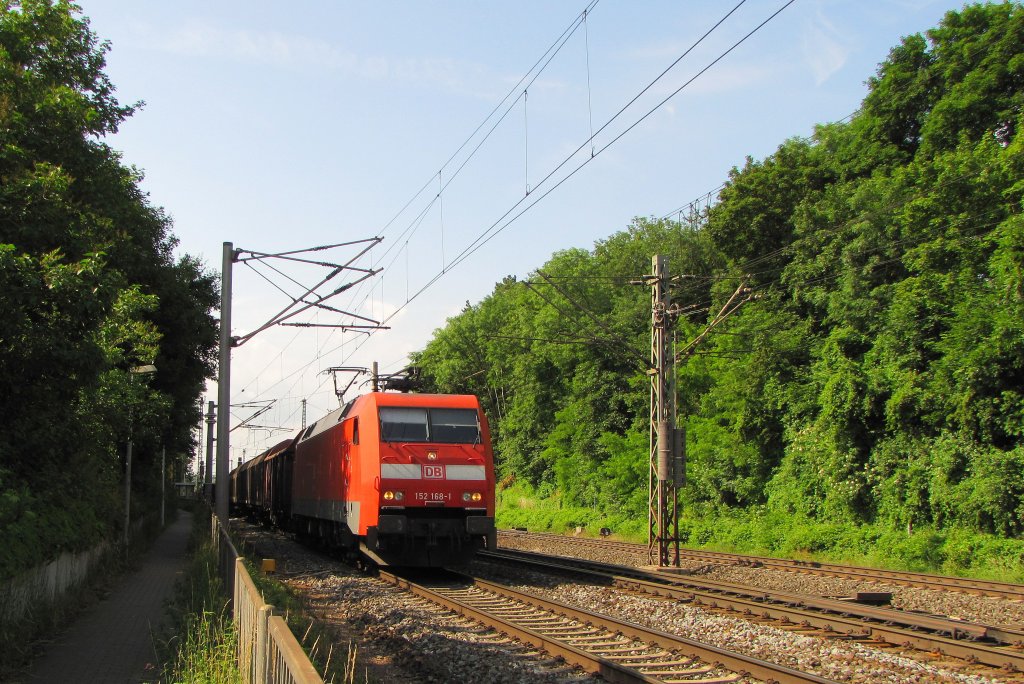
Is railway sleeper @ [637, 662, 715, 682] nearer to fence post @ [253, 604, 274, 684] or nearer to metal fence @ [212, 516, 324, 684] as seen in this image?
metal fence @ [212, 516, 324, 684]

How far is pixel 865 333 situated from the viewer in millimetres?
27422

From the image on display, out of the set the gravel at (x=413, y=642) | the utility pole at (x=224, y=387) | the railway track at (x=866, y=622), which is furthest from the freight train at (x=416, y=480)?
the railway track at (x=866, y=622)

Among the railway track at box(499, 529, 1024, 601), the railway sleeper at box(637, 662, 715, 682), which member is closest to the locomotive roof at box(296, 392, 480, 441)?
the railway track at box(499, 529, 1024, 601)

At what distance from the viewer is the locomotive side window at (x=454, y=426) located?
54.4 ft

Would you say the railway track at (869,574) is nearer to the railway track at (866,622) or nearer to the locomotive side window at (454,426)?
the railway track at (866,622)

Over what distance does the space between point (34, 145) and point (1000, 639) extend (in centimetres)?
1583

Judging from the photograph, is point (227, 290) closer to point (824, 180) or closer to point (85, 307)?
point (85, 307)

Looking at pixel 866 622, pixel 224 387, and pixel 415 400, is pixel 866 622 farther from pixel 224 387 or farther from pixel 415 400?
pixel 224 387

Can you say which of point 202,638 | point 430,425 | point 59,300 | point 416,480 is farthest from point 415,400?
point 202,638

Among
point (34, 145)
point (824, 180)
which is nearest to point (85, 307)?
point (34, 145)

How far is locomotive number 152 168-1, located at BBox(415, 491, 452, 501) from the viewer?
15.8 m

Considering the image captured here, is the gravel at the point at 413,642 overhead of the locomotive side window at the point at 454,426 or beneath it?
beneath

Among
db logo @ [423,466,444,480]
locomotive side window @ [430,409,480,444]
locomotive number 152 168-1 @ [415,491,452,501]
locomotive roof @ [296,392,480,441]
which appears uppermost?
locomotive roof @ [296,392,480,441]

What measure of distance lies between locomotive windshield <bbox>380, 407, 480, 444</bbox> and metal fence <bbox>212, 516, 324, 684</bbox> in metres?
8.89
